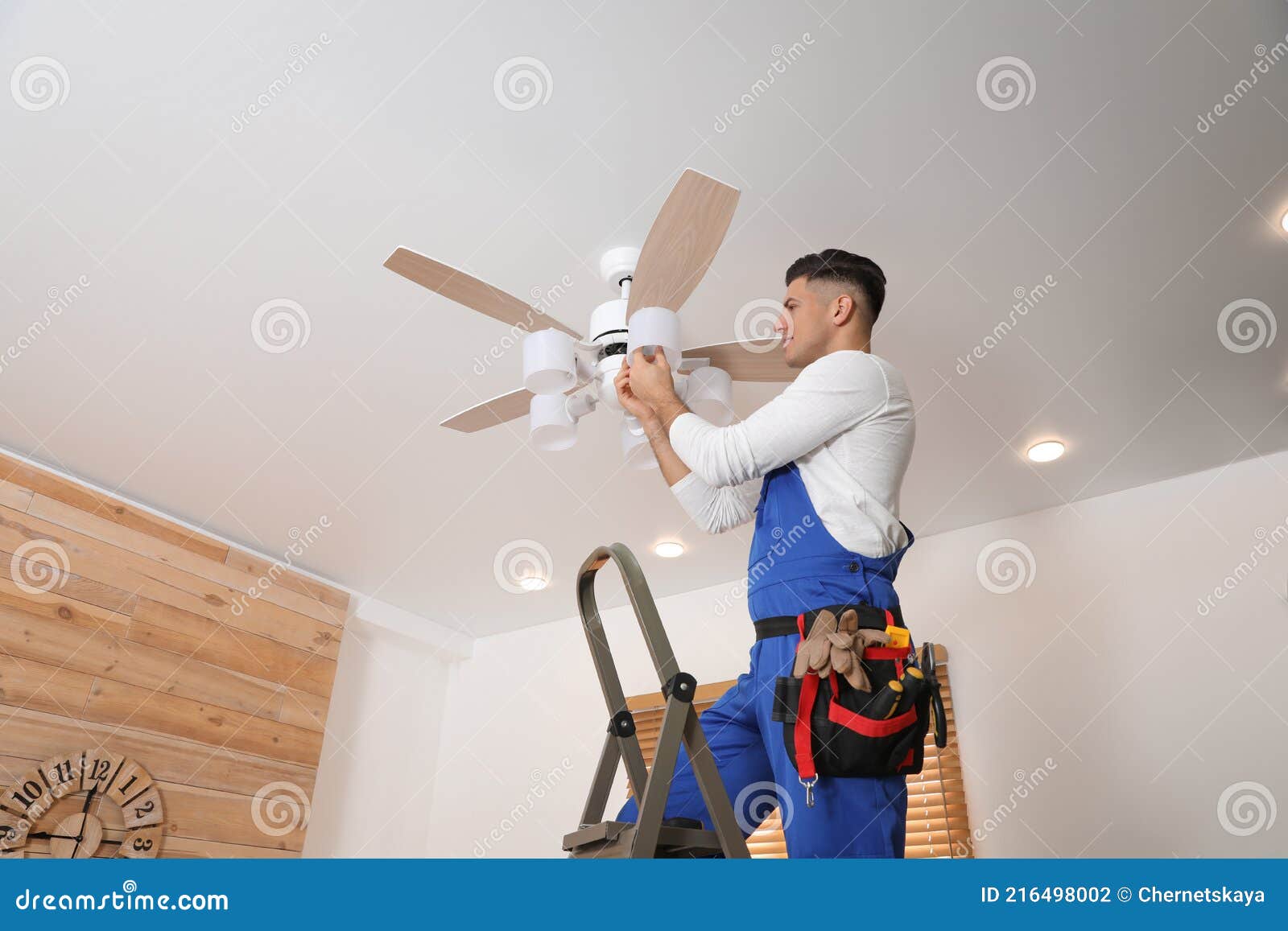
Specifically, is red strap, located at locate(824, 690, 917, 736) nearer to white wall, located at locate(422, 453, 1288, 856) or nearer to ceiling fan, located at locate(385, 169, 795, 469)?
ceiling fan, located at locate(385, 169, 795, 469)

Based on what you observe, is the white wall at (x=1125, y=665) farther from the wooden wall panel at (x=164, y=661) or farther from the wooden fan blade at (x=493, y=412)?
the wooden wall panel at (x=164, y=661)

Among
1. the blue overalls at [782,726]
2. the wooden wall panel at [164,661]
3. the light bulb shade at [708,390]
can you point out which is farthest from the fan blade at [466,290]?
the wooden wall panel at [164,661]

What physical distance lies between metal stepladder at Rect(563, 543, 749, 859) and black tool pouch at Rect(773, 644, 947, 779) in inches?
11.7

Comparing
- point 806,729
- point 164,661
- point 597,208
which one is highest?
point 597,208

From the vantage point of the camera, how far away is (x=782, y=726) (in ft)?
4.33

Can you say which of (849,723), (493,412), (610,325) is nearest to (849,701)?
(849,723)

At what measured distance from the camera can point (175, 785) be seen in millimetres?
3629

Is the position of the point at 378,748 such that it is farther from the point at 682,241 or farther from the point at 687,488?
the point at 682,241

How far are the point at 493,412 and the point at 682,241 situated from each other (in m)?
0.70

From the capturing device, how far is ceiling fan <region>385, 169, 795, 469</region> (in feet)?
5.87

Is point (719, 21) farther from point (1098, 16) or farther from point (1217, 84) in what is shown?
point (1217, 84)

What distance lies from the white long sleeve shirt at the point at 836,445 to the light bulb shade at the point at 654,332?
1.02ft

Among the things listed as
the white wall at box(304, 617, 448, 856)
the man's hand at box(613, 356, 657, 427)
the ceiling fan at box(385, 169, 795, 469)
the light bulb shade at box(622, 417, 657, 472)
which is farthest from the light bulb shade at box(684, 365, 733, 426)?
the white wall at box(304, 617, 448, 856)

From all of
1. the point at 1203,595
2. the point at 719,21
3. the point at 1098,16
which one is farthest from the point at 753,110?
the point at 1203,595
